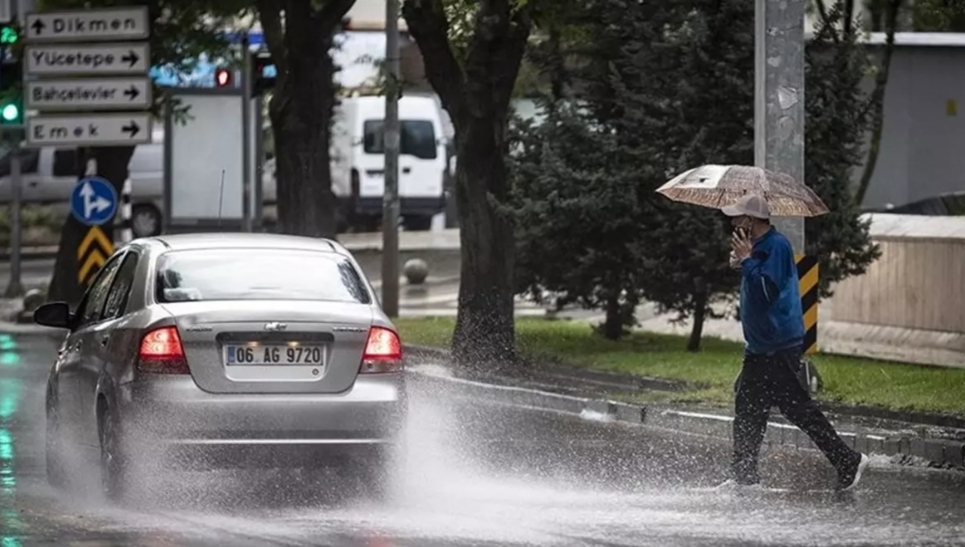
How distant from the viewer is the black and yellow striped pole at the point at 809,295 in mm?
17672

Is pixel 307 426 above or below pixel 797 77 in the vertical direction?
below

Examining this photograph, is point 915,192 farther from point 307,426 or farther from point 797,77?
point 307,426

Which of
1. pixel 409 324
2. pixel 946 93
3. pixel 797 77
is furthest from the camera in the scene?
pixel 946 93

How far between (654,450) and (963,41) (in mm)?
15699

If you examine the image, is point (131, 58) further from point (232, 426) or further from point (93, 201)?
point (232, 426)

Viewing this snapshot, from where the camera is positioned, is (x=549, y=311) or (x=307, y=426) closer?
(x=307, y=426)

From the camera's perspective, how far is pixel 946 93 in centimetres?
2989

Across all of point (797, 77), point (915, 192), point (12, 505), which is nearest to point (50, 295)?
point (915, 192)

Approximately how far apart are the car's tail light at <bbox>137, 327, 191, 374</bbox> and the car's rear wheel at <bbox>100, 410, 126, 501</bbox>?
404mm

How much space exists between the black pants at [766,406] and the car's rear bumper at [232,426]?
2.39 meters

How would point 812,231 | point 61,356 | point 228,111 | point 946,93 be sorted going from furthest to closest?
point 228,111 < point 946,93 < point 812,231 < point 61,356

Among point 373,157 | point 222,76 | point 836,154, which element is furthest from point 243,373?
point 373,157

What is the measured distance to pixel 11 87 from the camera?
30.8 m

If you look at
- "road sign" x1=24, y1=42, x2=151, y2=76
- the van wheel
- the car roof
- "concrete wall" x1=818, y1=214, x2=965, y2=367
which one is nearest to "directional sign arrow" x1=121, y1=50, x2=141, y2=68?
"road sign" x1=24, y1=42, x2=151, y2=76
